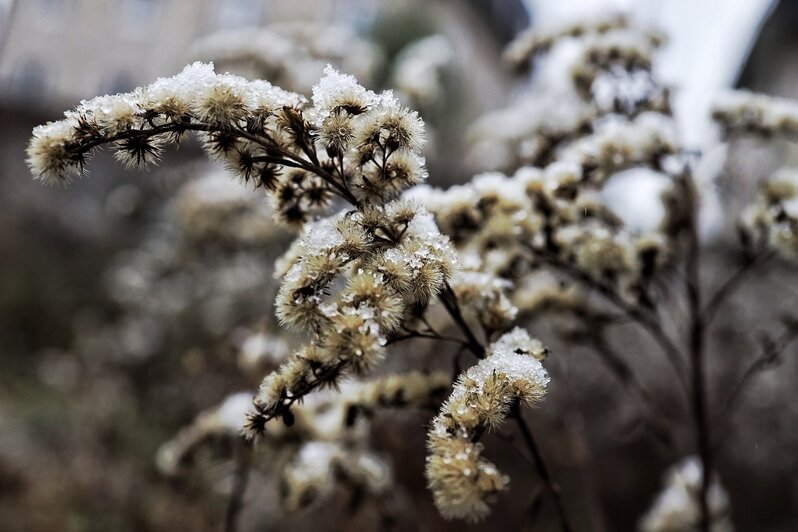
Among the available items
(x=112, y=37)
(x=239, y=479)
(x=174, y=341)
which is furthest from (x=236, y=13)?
(x=239, y=479)

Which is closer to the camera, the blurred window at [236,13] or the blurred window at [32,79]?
the blurred window at [32,79]

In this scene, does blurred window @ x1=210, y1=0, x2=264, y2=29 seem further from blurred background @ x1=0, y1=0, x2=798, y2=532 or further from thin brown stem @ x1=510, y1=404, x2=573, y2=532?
thin brown stem @ x1=510, y1=404, x2=573, y2=532

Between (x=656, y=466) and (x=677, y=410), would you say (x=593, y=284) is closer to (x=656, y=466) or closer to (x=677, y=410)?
(x=656, y=466)

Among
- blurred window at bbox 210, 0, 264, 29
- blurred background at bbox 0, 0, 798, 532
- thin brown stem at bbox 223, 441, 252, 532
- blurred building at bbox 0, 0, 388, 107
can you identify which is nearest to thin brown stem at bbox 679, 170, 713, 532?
blurred background at bbox 0, 0, 798, 532

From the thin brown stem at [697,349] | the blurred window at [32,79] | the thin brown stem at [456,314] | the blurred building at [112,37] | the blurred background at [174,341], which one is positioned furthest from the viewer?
the blurred building at [112,37]

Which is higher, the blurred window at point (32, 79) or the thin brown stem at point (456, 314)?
the blurred window at point (32, 79)

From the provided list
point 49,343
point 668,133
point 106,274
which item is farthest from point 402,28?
point 668,133

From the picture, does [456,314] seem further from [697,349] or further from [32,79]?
[32,79]

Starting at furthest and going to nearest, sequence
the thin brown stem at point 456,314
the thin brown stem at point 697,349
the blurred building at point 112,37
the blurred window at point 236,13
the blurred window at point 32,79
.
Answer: the blurred window at point 236,13 → the blurred building at point 112,37 → the blurred window at point 32,79 → the thin brown stem at point 697,349 → the thin brown stem at point 456,314

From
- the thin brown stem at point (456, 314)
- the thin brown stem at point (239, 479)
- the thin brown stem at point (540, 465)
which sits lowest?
the thin brown stem at point (540, 465)

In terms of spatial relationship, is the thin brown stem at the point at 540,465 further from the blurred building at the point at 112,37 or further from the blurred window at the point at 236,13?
the blurred window at the point at 236,13

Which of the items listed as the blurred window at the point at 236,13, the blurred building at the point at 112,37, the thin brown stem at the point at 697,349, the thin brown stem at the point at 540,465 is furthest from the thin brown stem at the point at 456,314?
the blurred window at the point at 236,13

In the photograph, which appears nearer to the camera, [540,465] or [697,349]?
[540,465]
